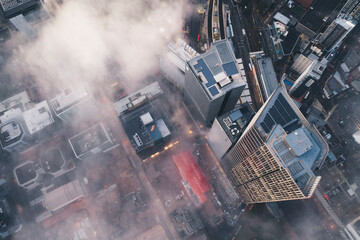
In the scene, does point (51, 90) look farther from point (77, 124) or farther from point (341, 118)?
point (341, 118)

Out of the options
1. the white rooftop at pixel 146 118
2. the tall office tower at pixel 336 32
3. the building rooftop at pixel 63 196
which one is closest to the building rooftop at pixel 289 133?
the white rooftop at pixel 146 118

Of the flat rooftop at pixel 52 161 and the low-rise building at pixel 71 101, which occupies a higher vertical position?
the low-rise building at pixel 71 101

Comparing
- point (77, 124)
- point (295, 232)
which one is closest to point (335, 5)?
point (295, 232)

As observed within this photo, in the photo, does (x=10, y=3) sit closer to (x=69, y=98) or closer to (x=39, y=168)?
(x=69, y=98)

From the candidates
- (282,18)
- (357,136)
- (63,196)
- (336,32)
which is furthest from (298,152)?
(63,196)

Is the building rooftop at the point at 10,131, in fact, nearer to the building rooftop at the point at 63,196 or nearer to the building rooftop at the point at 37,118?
the building rooftop at the point at 37,118

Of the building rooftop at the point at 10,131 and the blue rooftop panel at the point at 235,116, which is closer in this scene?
the blue rooftop panel at the point at 235,116

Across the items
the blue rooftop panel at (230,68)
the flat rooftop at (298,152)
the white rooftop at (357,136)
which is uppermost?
the blue rooftop panel at (230,68)
